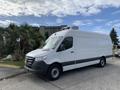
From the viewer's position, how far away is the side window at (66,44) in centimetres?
831

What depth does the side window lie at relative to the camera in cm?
831

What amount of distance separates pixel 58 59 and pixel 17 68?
3514 mm

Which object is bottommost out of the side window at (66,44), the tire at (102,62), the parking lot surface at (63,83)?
the parking lot surface at (63,83)

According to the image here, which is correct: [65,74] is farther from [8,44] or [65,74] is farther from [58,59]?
[8,44]

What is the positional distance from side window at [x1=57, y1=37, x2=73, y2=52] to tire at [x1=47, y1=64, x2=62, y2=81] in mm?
899

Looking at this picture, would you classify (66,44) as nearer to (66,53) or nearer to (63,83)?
(66,53)

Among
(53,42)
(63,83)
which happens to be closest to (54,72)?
(63,83)

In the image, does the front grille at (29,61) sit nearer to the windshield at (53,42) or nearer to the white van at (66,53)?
the white van at (66,53)

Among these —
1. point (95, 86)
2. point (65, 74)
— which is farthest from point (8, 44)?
point (95, 86)

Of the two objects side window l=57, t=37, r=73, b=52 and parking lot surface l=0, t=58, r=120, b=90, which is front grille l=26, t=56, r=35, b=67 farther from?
side window l=57, t=37, r=73, b=52

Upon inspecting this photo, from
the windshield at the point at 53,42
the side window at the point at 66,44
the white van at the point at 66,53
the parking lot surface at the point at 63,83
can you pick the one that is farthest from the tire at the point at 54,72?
the windshield at the point at 53,42

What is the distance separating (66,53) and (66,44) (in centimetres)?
50

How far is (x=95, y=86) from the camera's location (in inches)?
269

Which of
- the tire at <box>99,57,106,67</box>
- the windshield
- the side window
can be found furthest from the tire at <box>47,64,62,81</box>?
the tire at <box>99,57,106,67</box>
